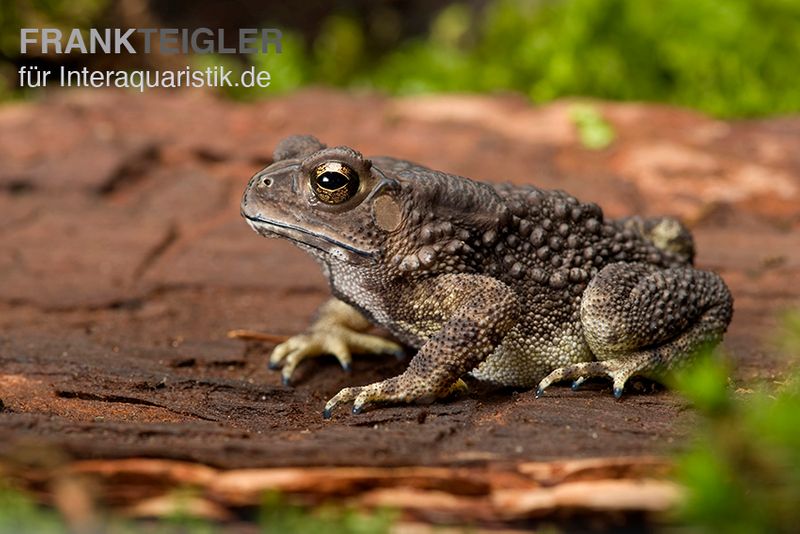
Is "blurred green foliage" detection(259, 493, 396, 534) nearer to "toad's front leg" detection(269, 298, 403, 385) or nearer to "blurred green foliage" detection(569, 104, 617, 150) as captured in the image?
"toad's front leg" detection(269, 298, 403, 385)

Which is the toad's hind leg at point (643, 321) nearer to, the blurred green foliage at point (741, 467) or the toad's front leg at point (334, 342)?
the toad's front leg at point (334, 342)

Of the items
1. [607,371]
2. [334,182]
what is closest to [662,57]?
[607,371]

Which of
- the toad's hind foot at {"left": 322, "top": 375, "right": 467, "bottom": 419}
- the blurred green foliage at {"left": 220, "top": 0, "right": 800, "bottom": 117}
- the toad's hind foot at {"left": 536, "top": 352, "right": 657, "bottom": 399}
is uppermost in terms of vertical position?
the blurred green foliage at {"left": 220, "top": 0, "right": 800, "bottom": 117}

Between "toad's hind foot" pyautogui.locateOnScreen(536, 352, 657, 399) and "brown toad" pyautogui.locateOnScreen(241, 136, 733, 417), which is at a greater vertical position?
"brown toad" pyautogui.locateOnScreen(241, 136, 733, 417)

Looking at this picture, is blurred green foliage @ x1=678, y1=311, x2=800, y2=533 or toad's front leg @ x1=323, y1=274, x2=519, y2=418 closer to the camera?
blurred green foliage @ x1=678, y1=311, x2=800, y2=533

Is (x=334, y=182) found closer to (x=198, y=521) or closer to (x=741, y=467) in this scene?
(x=198, y=521)

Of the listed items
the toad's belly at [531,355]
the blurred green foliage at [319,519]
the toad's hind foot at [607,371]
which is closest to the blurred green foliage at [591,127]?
the toad's belly at [531,355]

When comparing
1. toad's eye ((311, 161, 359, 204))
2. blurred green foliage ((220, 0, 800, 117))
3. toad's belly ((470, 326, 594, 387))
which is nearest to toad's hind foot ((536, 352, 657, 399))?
toad's belly ((470, 326, 594, 387))
